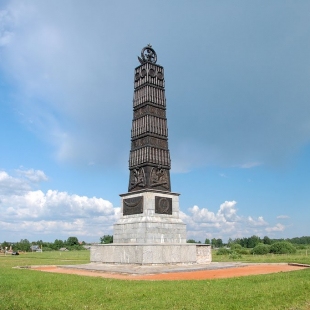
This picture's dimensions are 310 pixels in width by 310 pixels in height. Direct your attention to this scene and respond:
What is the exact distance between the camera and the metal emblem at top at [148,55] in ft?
Answer: 98.5

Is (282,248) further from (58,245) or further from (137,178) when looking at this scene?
(58,245)

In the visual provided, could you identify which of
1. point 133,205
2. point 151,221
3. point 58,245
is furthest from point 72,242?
point 151,221

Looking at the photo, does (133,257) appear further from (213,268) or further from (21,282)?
(21,282)

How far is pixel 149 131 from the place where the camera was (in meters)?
27.0

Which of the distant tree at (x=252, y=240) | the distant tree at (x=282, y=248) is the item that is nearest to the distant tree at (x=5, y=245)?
the distant tree at (x=252, y=240)

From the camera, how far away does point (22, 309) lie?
9.09 metres

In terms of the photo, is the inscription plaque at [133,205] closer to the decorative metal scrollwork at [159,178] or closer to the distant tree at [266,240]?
the decorative metal scrollwork at [159,178]

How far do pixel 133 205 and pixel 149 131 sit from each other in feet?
20.1

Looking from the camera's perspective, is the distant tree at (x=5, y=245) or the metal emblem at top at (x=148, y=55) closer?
the metal emblem at top at (x=148, y=55)

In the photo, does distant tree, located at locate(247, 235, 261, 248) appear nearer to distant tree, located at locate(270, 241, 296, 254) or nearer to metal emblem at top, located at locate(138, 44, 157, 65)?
distant tree, located at locate(270, 241, 296, 254)

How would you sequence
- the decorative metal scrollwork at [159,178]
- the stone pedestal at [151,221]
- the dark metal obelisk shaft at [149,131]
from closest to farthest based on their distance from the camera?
the stone pedestal at [151,221] < the decorative metal scrollwork at [159,178] < the dark metal obelisk shaft at [149,131]

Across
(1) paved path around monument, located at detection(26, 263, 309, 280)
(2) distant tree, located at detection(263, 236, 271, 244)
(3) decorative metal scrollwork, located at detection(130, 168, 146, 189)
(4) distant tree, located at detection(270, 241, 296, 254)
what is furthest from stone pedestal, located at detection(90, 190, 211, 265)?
(2) distant tree, located at detection(263, 236, 271, 244)

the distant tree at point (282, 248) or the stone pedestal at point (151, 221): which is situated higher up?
the stone pedestal at point (151, 221)

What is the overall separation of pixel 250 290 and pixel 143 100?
20.1 m
